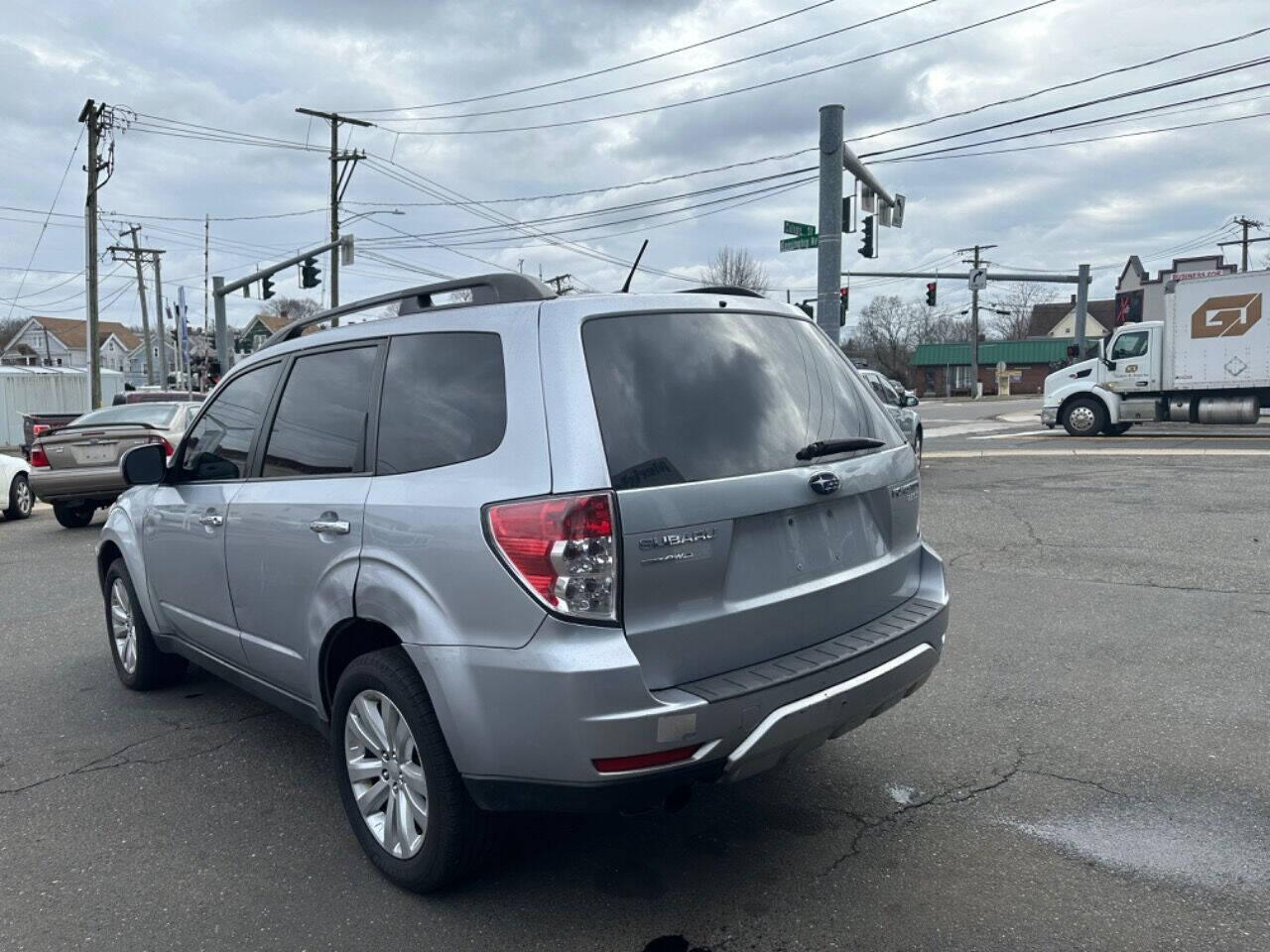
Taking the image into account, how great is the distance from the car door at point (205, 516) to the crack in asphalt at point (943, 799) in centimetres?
251

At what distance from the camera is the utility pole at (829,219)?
1578cm

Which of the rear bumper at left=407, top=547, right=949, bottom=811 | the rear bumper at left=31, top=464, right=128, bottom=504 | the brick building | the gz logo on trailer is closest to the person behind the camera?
the rear bumper at left=407, top=547, right=949, bottom=811

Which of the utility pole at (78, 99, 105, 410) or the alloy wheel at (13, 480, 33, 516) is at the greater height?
the utility pole at (78, 99, 105, 410)

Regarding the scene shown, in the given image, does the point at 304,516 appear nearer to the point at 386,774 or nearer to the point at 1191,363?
the point at 386,774

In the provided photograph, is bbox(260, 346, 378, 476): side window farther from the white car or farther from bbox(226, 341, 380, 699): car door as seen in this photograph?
the white car

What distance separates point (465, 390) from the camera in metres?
3.03

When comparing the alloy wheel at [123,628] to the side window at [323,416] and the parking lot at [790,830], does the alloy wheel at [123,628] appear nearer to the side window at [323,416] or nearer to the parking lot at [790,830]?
the parking lot at [790,830]

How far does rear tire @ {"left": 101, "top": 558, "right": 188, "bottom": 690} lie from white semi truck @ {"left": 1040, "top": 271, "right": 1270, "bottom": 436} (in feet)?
72.0

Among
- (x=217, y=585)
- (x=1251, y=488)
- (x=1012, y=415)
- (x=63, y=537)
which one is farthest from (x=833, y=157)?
(x=1012, y=415)

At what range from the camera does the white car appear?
538 inches

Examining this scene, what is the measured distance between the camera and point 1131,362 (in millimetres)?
22328

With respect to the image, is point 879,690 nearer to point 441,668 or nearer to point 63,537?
point 441,668

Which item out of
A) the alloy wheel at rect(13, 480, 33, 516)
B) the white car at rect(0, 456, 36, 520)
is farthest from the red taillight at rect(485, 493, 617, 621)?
the alloy wheel at rect(13, 480, 33, 516)

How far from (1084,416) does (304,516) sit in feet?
74.5
